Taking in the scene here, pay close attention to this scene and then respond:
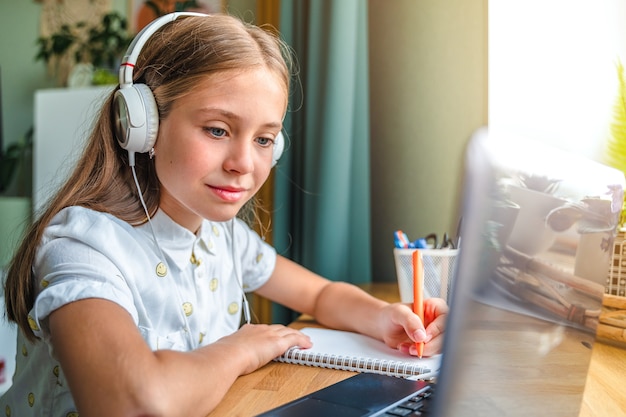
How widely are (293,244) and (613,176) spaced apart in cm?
101

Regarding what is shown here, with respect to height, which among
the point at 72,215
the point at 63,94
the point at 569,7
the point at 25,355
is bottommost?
the point at 25,355

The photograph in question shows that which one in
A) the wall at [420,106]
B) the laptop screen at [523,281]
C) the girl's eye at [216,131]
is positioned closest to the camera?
the laptop screen at [523,281]

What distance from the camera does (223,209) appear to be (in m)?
0.79

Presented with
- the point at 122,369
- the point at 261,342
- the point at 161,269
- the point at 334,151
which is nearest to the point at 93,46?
the point at 334,151

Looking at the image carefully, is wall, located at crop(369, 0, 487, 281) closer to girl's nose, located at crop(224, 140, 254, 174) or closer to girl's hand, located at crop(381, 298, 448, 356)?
girl's hand, located at crop(381, 298, 448, 356)

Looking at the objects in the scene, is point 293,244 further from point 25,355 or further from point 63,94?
point 63,94

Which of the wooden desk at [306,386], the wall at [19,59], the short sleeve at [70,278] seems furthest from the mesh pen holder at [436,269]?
the wall at [19,59]

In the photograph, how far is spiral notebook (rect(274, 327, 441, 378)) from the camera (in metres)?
0.72

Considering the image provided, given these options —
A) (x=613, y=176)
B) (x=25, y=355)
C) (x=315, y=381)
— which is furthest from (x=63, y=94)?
(x=613, y=176)

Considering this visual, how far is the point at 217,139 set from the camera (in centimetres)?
76

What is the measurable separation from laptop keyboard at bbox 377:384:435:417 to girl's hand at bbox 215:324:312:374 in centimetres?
19

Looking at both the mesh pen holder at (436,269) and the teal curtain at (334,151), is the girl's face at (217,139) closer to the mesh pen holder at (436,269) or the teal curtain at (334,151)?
the mesh pen holder at (436,269)

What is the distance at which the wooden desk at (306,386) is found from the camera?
61 cm

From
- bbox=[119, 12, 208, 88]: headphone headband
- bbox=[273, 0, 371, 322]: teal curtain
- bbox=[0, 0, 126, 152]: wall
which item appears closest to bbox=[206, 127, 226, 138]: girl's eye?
bbox=[119, 12, 208, 88]: headphone headband
